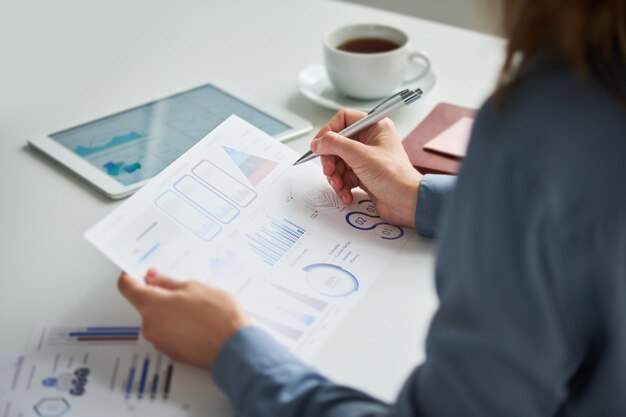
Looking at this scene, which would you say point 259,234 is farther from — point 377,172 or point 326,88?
point 326,88

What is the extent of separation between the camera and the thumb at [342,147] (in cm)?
93

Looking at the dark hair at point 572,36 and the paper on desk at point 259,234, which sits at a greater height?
the dark hair at point 572,36

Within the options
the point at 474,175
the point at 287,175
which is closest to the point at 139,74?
the point at 287,175

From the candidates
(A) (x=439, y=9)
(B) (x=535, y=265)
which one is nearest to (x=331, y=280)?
(B) (x=535, y=265)

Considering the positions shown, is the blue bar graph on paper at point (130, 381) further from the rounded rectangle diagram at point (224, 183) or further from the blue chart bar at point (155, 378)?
the rounded rectangle diagram at point (224, 183)

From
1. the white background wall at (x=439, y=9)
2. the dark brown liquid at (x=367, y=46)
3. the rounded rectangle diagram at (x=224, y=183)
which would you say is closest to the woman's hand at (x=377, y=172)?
the rounded rectangle diagram at (x=224, y=183)

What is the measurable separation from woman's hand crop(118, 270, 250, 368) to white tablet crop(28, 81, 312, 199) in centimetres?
24

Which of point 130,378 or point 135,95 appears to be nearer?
point 130,378

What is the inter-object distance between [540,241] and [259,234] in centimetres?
38

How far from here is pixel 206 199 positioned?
862mm

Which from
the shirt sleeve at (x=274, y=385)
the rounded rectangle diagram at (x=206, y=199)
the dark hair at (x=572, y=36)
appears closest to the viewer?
the dark hair at (x=572, y=36)

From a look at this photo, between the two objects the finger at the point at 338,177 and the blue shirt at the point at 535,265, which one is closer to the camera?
the blue shirt at the point at 535,265

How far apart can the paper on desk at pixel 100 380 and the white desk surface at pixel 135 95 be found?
3cm

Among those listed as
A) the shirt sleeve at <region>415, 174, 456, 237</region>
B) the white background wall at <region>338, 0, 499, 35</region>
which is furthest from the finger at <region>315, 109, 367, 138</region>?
the white background wall at <region>338, 0, 499, 35</region>
